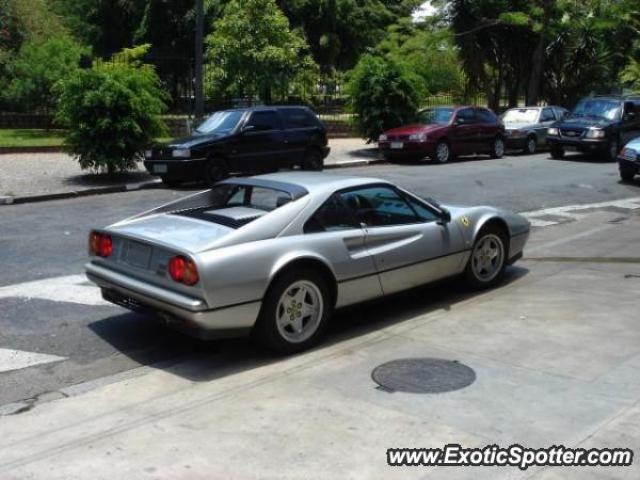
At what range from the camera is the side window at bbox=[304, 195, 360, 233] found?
19.9 feet

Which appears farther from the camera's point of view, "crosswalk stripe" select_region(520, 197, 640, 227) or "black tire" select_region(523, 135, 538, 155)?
"black tire" select_region(523, 135, 538, 155)

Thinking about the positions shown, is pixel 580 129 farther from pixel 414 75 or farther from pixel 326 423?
pixel 326 423

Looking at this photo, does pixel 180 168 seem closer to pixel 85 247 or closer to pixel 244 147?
pixel 244 147

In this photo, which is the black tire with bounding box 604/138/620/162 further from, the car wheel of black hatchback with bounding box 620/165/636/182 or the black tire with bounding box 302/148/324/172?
the black tire with bounding box 302/148/324/172

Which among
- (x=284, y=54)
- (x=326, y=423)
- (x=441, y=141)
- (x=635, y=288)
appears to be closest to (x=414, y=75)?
(x=441, y=141)

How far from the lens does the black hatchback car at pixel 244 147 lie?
1550 cm

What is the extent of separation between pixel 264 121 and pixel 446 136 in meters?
6.49

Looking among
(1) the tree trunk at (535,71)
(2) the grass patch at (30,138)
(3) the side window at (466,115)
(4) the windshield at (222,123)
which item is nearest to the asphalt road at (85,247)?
(4) the windshield at (222,123)

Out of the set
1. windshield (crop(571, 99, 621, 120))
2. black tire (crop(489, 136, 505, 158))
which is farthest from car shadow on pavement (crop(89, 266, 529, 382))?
windshield (crop(571, 99, 621, 120))

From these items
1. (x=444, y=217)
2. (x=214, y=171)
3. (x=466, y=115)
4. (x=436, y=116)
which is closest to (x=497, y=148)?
(x=466, y=115)

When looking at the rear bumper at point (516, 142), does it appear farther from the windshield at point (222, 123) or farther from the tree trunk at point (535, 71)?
the windshield at point (222, 123)

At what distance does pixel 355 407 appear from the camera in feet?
15.6

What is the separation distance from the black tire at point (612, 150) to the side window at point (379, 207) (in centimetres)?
1683

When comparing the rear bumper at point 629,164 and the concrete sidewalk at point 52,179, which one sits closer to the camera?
the concrete sidewalk at point 52,179
